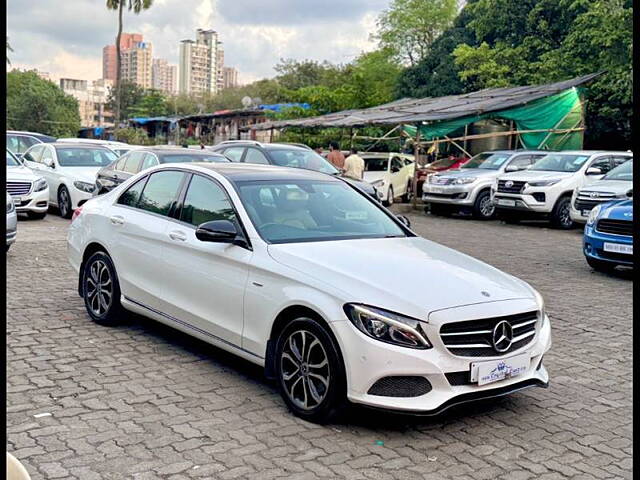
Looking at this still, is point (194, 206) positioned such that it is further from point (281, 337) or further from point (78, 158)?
point (78, 158)

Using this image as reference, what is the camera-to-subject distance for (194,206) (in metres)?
6.16

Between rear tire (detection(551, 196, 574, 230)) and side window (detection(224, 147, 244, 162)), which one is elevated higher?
side window (detection(224, 147, 244, 162))

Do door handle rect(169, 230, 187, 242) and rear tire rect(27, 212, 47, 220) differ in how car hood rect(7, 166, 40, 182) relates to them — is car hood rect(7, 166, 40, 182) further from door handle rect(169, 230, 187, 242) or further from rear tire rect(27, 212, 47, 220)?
door handle rect(169, 230, 187, 242)

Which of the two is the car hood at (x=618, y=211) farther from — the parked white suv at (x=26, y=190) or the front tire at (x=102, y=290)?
the parked white suv at (x=26, y=190)

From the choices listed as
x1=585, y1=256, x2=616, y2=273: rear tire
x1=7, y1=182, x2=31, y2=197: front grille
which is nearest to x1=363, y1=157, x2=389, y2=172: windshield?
x1=7, y1=182, x2=31, y2=197: front grille

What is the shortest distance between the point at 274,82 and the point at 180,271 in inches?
2754

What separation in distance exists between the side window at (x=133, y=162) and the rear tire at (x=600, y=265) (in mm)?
8025

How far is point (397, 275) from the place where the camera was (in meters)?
4.85

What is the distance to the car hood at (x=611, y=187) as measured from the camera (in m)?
14.6

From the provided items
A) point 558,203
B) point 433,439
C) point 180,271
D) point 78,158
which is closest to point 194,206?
point 180,271

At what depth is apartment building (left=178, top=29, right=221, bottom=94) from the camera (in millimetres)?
134125

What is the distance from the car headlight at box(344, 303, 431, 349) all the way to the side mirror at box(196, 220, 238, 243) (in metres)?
1.34

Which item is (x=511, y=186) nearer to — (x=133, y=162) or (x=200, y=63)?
(x=133, y=162)

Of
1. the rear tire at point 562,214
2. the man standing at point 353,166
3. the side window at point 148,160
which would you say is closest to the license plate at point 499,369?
the side window at point 148,160
